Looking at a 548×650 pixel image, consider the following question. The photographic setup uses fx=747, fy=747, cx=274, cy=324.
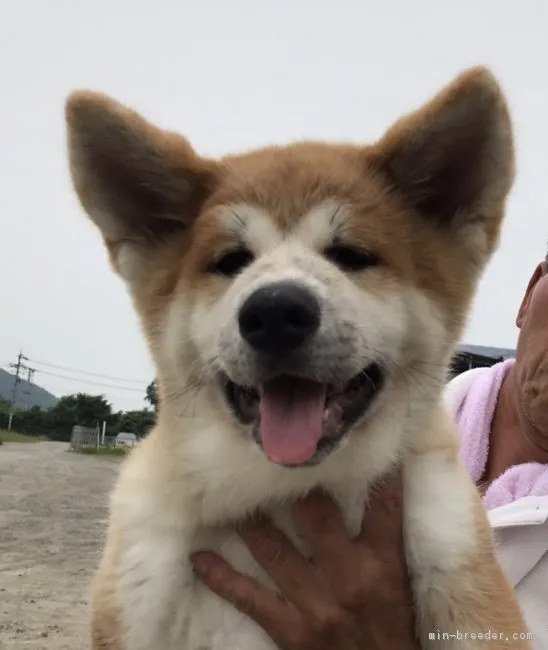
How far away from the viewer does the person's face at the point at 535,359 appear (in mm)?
2869

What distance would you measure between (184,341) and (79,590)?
5380 millimetres

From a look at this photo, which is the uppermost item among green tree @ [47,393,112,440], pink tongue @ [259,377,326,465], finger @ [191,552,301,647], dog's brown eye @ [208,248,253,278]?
green tree @ [47,393,112,440]

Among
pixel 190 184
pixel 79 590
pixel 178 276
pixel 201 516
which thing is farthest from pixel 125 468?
pixel 79 590

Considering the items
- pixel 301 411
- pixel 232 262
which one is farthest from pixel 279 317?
pixel 232 262

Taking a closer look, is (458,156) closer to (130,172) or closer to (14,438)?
(130,172)

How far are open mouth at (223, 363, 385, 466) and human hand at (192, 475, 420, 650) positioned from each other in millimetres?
237

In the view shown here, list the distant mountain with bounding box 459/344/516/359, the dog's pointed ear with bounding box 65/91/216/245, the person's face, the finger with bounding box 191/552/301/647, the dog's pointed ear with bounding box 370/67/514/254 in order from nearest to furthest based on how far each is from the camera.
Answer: the finger with bounding box 191/552/301/647
the dog's pointed ear with bounding box 370/67/514/254
the dog's pointed ear with bounding box 65/91/216/245
the person's face
the distant mountain with bounding box 459/344/516/359

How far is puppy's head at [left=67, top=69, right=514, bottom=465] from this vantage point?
1904mm

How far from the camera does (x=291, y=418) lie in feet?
6.28

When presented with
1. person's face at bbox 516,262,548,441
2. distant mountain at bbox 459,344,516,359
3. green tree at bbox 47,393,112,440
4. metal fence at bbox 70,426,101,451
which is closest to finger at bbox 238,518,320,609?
person's face at bbox 516,262,548,441

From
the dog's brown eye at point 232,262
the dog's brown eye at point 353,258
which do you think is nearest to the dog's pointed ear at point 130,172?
the dog's brown eye at point 232,262

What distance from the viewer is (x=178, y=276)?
2287 mm

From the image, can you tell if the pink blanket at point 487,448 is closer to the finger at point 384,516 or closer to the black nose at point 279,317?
the finger at point 384,516

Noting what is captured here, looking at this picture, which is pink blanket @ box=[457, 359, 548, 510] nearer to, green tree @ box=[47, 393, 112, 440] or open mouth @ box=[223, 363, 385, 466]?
open mouth @ box=[223, 363, 385, 466]
